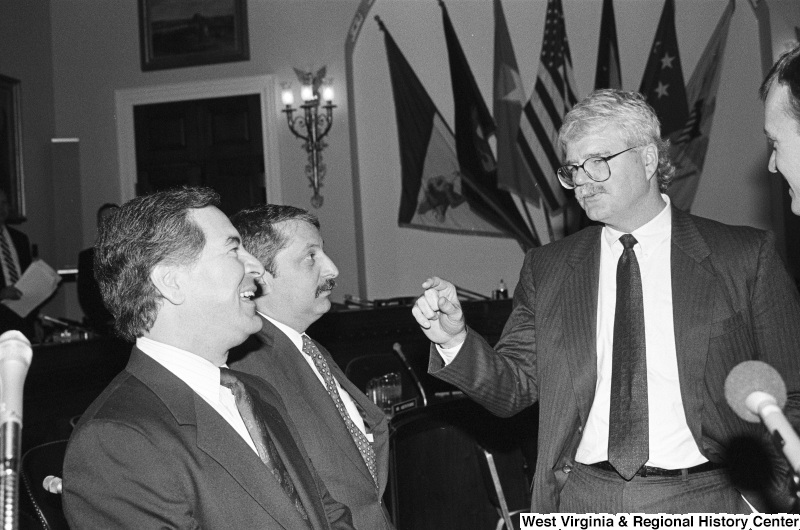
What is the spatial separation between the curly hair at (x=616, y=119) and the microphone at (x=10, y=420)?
170cm

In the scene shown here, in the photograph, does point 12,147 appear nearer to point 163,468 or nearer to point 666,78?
point 666,78

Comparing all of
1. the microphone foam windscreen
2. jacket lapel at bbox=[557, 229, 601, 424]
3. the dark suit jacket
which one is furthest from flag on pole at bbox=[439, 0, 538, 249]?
the microphone foam windscreen

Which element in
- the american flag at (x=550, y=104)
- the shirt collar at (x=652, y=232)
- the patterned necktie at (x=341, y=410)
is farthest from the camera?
the american flag at (x=550, y=104)

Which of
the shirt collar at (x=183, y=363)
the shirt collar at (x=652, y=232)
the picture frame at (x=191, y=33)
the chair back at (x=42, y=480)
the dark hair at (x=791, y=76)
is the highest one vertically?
the picture frame at (x=191, y=33)

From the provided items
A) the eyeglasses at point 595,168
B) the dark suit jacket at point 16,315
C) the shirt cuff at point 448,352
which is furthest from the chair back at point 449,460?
the dark suit jacket at point 16,315

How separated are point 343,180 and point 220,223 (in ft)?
20.5

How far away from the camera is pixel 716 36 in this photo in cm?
780

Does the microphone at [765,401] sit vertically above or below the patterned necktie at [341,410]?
above

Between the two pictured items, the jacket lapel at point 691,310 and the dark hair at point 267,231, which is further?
the dark hair at point 267,231

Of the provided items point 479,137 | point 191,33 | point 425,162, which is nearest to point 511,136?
point 479,137

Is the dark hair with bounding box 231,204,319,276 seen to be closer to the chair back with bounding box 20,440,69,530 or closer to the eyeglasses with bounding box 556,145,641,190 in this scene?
the chair back with bounding box 20,440,69,530

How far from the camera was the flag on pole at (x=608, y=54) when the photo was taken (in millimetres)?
7887

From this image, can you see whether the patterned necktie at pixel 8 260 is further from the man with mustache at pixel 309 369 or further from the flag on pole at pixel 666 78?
the flag on pole at pixel 666 78

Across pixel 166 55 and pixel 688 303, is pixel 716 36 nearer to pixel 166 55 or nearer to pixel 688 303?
pixel 166 55
